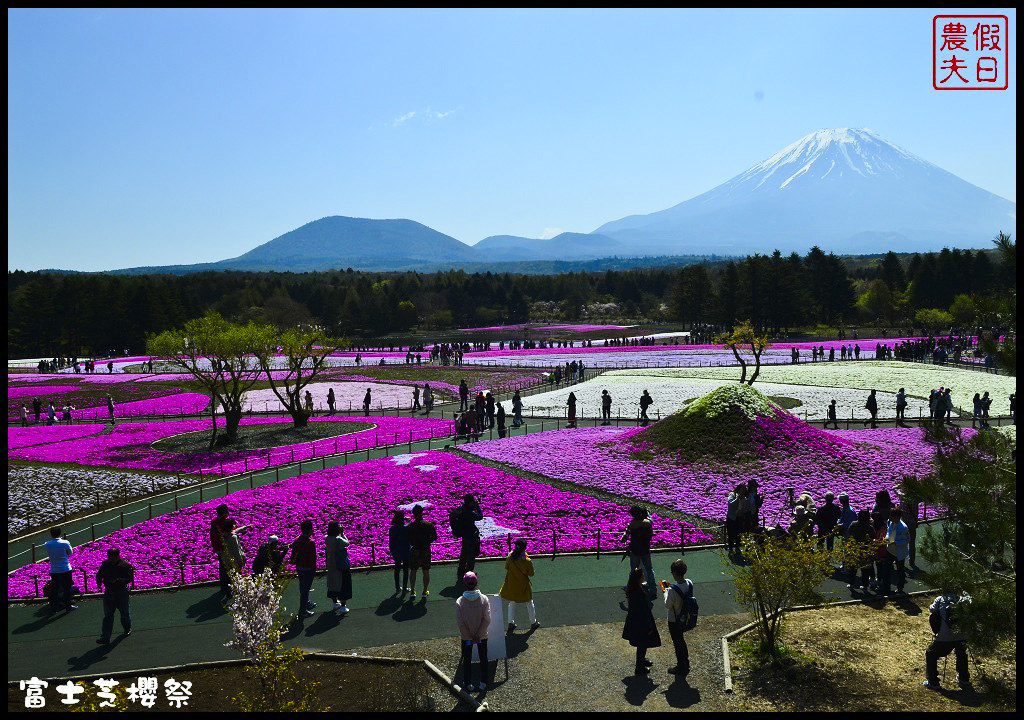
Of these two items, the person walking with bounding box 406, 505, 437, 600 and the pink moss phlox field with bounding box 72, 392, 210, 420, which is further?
the pink moss phlox field with bounding box 72, 392, 210, 420

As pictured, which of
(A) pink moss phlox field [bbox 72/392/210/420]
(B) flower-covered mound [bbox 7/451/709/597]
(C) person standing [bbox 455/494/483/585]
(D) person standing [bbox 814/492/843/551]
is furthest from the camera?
(A) pink moss phlox field [bbox 72/392/210/420]

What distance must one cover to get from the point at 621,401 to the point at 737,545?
1060 inches

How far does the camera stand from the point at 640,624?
38.2 feet

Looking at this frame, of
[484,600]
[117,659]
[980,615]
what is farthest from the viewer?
[117,659]

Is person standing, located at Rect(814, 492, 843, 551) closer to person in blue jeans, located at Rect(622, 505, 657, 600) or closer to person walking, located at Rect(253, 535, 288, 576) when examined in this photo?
person in blue jeans, located at Rect(622, 505, 657, 600)

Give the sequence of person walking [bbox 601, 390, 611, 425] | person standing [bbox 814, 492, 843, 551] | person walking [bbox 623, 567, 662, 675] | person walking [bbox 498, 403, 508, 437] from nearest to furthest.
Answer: person walking [bbox 623, 567, 662, 675], person standing [bbox 814, 492, 843, 551], person walking [bbox 498, 403, 508, 437], person walking [bbox 601, 390, 611, 425]

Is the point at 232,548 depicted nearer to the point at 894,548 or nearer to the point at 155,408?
the point at 894,548

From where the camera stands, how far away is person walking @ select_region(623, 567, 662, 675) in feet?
38.2

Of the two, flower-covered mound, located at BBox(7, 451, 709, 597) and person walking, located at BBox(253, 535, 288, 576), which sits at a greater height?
person walking, located at BBox(253, 535, 288, 576)

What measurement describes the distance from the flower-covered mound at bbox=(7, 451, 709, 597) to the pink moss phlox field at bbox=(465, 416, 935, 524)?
1.69 m

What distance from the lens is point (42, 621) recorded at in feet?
49.1

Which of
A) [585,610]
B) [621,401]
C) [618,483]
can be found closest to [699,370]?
[621,401]

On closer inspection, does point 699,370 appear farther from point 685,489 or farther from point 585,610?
point 585,610

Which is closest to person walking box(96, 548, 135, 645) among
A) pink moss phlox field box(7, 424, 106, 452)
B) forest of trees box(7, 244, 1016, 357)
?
pink moss phlox field box(7, 424, 106, 452)
